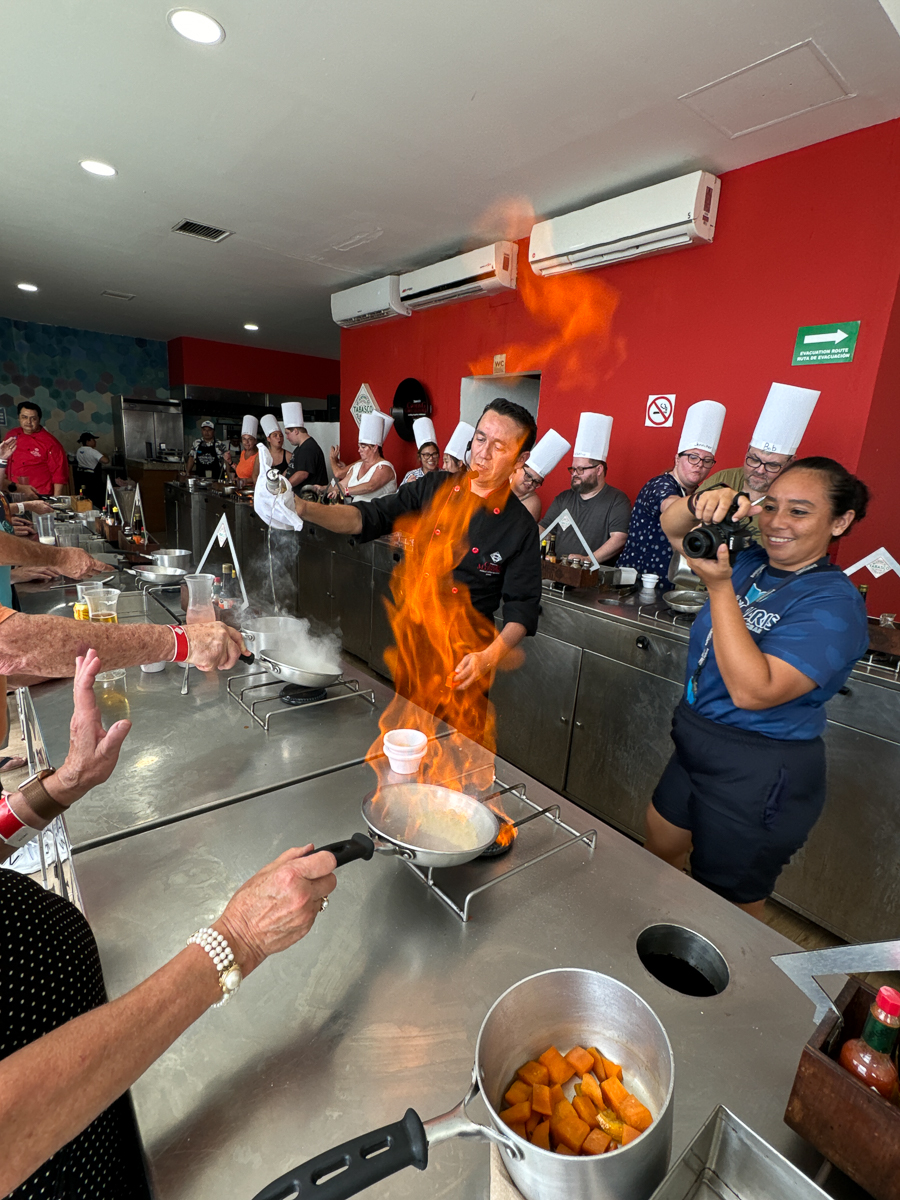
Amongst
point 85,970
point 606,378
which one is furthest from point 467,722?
point 606,378

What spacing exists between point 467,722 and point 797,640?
1674 mm

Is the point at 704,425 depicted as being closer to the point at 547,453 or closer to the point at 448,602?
the point at 547,453

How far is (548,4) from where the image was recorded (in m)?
2.40

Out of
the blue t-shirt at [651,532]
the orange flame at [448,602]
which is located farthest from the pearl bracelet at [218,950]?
the blue t-shirt at [651,532]

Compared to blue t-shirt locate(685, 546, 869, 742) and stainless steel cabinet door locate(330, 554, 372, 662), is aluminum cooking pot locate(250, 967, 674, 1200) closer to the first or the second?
blue t-shirt locate(685, 546, 869, 742)

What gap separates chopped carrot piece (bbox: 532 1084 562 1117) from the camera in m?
0.71

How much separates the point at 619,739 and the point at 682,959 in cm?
194

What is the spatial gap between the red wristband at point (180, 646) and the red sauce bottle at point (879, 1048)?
1621 mm

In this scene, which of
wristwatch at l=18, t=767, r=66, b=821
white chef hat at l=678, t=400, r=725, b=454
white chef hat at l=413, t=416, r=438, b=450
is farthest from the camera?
white chef hat at l=413, t=416, r=438, b=450

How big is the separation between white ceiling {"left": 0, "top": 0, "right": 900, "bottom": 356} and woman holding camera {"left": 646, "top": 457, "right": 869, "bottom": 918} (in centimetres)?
194

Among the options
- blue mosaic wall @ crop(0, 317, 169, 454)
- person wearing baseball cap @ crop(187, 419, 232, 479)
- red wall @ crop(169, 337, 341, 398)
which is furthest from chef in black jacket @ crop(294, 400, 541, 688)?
blue mosaic wall @ crop(0, 317, 169, 454)

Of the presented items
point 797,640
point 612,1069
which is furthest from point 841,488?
point 612,1069

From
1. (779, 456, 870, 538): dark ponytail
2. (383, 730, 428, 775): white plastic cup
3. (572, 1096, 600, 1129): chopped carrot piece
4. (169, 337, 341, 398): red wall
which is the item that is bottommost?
(572, 1096, 600, 1129): chopped carrot piece

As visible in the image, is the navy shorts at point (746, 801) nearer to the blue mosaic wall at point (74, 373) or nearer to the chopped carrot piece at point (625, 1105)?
the chopped carrot piece at point (625, 1105)
